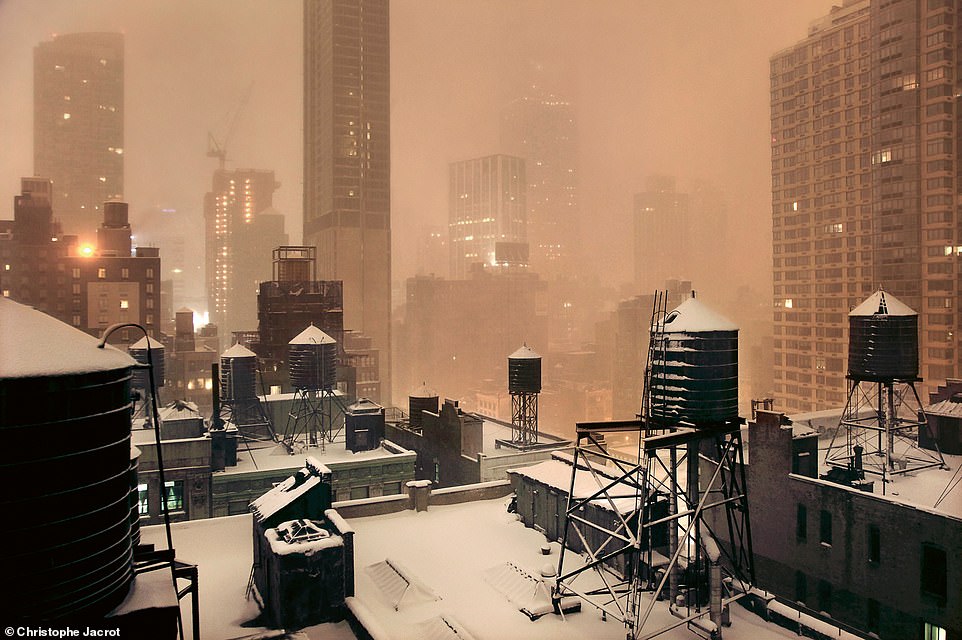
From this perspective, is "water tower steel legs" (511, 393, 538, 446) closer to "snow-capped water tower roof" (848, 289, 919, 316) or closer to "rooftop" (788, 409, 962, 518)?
"rooftop" (788, 409, 962, 518)

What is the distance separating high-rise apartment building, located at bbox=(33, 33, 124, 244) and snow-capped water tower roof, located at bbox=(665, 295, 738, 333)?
2227 inches

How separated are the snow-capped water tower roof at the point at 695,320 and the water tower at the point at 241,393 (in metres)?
29.6

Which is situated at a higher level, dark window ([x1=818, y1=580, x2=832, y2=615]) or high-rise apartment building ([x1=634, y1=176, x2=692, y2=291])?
high-rise apartment building ([x1=634, y1=176, x2=692, y2=291])

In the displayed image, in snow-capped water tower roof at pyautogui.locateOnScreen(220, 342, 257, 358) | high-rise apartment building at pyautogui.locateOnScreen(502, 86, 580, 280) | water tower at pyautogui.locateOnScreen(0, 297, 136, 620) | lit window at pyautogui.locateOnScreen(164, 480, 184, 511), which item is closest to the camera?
water tower at pyautogui.locateOnScreen(0, 297, 136, 620)

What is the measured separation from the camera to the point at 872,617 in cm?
1912

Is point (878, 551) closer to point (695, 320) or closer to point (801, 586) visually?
point (801, 586)

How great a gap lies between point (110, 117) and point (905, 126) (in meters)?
80.3

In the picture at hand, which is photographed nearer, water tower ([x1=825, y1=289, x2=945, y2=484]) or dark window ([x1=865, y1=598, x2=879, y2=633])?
dark window ([x1=865, y1=598, x2=879, y2=633])

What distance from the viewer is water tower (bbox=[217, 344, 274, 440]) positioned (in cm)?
3956

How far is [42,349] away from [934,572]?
2230cm

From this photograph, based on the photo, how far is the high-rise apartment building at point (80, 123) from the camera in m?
56.9

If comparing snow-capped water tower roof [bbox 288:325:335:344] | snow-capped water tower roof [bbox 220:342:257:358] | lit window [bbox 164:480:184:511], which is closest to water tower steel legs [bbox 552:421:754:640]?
lit window [bbox 164:480:184:511]

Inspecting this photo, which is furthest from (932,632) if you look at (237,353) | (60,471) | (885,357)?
(237,353)

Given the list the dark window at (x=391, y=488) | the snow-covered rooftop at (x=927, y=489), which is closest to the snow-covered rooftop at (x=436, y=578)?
the snow-covered rooftop at (x=927, y=489)
